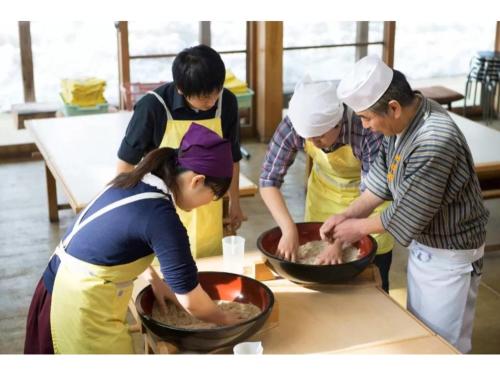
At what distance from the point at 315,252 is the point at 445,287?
17.9 inches

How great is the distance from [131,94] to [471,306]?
3593 millimetres

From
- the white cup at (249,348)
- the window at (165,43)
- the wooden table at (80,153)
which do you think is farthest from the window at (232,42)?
the white cup at (249,348)

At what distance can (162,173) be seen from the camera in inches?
75.0

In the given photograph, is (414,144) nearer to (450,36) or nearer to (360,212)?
(360,212)

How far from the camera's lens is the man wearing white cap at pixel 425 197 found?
213 cm

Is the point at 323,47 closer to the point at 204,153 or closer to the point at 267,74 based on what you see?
the point at 267,74

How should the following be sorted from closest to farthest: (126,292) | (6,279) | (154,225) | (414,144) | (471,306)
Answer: (154,225)
(126,292)
(414,144)
(471,306)
(6,279)

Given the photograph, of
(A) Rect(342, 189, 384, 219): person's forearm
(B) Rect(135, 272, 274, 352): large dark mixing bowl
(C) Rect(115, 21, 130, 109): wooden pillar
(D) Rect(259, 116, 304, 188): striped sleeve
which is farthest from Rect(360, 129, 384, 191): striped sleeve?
(C) Rect(115, 21, 130, 109): wooden pillar

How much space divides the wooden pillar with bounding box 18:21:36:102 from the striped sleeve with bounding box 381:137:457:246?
4281 mm

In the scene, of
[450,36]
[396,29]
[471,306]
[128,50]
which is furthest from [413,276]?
[450,36]

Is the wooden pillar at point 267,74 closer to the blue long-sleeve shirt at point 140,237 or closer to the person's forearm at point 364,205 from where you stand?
the person's forearm at point 364,205

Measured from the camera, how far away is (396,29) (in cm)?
691

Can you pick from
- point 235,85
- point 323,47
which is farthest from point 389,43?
point 235,85
